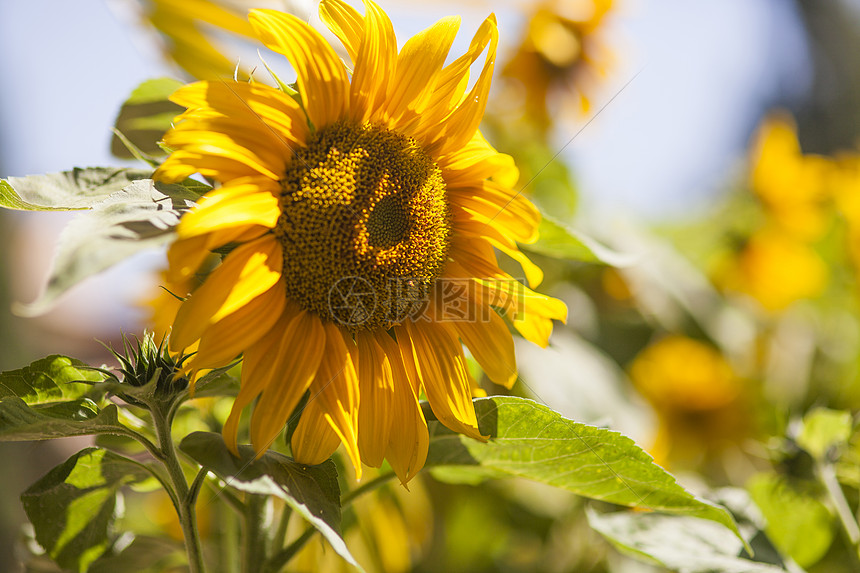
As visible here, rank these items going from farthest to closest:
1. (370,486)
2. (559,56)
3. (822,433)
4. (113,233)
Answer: (559,56) < (822,433) < (370,486) < (113,233)

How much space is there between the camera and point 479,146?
0.48 metres

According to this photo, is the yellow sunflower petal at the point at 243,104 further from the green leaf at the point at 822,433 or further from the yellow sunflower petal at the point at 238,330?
the green leaf at the point at 822,433

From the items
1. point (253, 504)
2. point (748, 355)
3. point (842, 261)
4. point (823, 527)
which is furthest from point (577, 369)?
point (842, 261)

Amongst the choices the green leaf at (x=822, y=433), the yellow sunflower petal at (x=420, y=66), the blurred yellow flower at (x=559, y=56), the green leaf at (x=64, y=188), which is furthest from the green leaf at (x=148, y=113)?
the blurred yellow flower at (x=559, y=56)

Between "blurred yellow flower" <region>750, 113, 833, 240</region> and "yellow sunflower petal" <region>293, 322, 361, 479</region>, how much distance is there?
52.2 inches

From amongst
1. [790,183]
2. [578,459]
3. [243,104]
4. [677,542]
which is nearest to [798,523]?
[677,542]

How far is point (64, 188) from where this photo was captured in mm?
408

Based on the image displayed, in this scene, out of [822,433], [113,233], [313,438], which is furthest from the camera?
[822,433]

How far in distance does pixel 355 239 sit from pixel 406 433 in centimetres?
14

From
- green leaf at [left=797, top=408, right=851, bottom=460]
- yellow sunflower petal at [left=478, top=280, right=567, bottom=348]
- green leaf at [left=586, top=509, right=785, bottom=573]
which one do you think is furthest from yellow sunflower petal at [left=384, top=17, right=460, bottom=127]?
green leaf at [left=797, top=408, right=851, bottom=460]

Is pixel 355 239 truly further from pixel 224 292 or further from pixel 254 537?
pixel 254 537

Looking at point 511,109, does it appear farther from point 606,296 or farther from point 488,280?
point 488,280

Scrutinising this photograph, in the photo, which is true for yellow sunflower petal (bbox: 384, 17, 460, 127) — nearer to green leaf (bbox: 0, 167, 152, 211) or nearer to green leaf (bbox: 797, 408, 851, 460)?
green leaf (bbox: 0, 167, 152, 211)

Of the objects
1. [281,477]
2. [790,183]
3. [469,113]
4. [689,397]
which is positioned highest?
[790,183]
